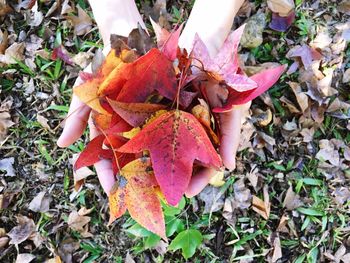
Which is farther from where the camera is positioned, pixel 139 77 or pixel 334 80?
pixel 334 80

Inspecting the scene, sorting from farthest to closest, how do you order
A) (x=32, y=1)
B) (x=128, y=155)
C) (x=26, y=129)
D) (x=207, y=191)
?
(x=32, y=1)
(x=26, y=129)
(x=207, y=191)
(x=128, y=155)

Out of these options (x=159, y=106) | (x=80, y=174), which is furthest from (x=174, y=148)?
(x=80, y=174)

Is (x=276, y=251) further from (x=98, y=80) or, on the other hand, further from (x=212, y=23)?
(x=98, y=80)

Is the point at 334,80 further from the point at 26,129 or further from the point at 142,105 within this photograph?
the point at 26,129

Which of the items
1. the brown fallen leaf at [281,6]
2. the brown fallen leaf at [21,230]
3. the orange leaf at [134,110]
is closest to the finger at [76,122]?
the orange leaf at [134,110]

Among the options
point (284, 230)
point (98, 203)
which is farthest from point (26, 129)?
point (284, 230)

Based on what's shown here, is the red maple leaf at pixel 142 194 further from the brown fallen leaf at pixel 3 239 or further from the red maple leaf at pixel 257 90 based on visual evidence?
the brown fallen leaf at pixel 3 239
